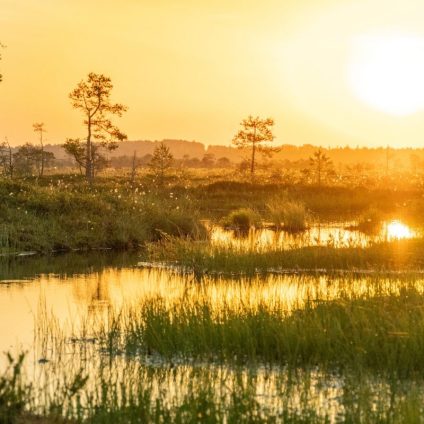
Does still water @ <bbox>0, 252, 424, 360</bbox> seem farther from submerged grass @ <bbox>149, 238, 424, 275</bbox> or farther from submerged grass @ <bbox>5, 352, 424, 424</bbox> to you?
submerged grass @ <bbox>5, 352, 424, 424</bbox>


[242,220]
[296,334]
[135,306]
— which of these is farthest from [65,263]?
[242,220]

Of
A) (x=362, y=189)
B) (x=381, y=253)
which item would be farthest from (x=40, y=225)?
(x=362, y=189)

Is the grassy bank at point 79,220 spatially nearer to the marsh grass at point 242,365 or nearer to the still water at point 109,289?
the still water at point 109,289

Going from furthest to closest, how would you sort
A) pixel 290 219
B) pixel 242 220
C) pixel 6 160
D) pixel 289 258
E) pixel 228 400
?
pixel 6 160 < pixel 242 220 < pixel 290 219 < pixel 289 258 < pixel 228 400

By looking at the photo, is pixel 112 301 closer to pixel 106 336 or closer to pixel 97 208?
pixel 106 336

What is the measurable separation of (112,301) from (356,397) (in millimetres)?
9905

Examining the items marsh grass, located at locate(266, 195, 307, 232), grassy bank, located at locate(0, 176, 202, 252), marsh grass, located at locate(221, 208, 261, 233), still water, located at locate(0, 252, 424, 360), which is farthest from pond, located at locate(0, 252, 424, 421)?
marsh grass, located at locate(266, 195, 307, 232)

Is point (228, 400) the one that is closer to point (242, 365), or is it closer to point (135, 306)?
point (242, 365)

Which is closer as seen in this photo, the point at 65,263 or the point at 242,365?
the point at 242,365

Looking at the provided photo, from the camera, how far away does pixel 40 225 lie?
107ft

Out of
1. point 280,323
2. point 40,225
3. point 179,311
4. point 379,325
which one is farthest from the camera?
point 40,225

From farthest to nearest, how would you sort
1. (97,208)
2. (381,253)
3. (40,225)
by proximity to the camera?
(97,208), (40,225), (381,253)

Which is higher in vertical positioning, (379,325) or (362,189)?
(362,189)

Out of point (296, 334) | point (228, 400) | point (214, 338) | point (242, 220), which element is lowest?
point (228, 400)
